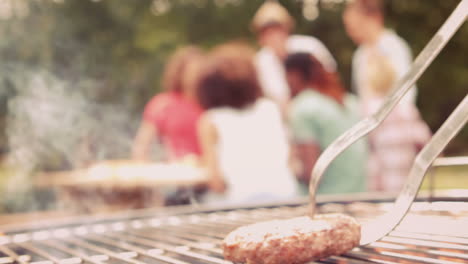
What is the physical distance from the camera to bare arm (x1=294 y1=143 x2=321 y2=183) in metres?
4.16

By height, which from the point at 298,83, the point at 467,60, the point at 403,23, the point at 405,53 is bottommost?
the point at 298,83

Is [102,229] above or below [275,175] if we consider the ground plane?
below

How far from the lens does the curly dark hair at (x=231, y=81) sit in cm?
431

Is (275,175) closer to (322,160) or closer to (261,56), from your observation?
(261,56)

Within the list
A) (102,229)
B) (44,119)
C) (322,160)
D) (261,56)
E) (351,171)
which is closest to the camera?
(322,160)

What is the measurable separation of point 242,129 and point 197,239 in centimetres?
243

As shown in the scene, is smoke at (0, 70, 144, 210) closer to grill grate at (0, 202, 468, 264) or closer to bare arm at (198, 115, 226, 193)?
bare arm at (198, 115, 226, 193)

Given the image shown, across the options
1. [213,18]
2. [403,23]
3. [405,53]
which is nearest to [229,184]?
[405,53]

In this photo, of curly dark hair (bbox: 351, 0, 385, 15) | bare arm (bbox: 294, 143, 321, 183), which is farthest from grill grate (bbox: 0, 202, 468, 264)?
curly dark hair (bbox: 351, 0, 385, 15)

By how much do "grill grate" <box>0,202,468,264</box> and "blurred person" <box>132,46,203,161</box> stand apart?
291cm

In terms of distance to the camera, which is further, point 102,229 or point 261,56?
point 261,56

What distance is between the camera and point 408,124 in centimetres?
456

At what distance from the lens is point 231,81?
14.1 ft

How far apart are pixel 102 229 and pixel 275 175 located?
212cm
